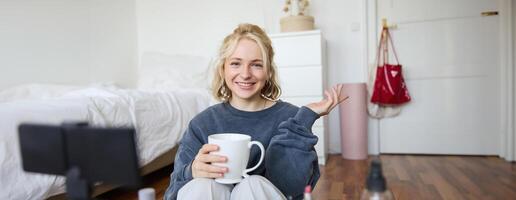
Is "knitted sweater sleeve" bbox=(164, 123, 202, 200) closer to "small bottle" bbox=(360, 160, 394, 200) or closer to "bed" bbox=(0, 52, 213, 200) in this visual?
"bed" bbox=(0, 52, 213, 200)

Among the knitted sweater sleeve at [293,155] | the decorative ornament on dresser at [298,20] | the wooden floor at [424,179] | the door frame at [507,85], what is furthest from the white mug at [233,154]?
the door frame at [507,85]

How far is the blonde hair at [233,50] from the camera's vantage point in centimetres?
87

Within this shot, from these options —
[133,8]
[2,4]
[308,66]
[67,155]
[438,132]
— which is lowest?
[438,132]

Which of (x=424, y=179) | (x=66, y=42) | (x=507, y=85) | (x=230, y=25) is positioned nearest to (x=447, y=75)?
(x=507, y=85)

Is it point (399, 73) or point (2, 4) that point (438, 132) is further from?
point (2, 4)

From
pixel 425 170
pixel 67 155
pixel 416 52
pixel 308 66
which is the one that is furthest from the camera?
pixel 416 52

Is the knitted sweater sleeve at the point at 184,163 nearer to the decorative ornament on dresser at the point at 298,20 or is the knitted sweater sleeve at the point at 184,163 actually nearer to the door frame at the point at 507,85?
the decorative ornament on dresser at the point at 298,20

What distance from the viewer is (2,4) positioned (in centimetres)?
203

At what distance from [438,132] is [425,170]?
0.58 metres

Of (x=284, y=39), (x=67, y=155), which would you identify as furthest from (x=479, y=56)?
(x=67, y=155)

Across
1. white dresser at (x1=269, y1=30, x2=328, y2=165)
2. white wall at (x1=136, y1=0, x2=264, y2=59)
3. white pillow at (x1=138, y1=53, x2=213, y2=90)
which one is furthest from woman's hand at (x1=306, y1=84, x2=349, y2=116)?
white wall at (x1=136, y1=0, x2=264, y2=59)

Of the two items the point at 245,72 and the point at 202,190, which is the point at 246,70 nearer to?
the point at 245,72

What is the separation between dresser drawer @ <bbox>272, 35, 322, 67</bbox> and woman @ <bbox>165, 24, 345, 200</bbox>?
1.44 metres

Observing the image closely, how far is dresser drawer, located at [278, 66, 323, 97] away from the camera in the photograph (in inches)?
94.1
